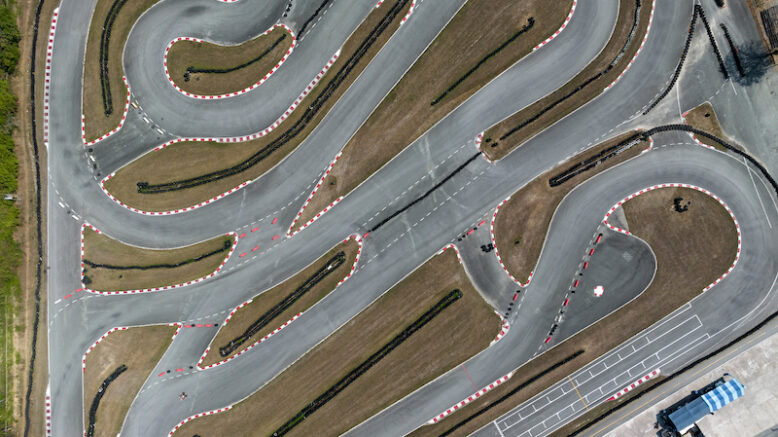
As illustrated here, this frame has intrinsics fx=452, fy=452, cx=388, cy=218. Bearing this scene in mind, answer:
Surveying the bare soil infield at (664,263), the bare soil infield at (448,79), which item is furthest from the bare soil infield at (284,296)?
the bare soil infield at (664,263)

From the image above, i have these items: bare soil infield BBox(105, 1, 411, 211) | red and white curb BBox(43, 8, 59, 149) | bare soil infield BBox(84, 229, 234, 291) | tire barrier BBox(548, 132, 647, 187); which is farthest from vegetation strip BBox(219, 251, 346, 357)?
red and white curb BBox(43, 8, 59, 149)

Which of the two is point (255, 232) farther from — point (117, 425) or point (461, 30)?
point (461, 30)

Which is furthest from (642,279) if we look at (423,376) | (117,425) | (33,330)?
(33,330)

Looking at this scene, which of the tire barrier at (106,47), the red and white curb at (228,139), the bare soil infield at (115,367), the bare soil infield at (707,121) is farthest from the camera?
the tire barrier at (106,47)

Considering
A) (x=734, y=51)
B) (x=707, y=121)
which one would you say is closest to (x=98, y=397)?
(x=707, y=121)

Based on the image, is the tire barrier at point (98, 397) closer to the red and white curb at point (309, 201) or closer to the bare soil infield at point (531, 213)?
the red and white curb at point (309, 201)

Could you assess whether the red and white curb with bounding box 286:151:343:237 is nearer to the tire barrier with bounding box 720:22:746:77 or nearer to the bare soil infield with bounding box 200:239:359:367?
the bare soil infield with bounding box 200:239:359:367
